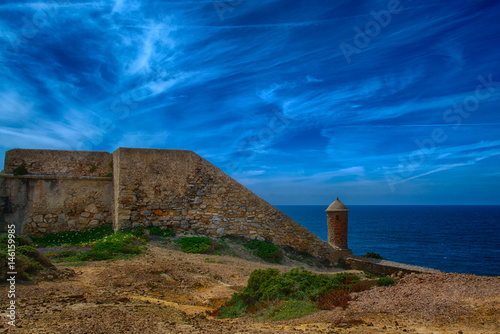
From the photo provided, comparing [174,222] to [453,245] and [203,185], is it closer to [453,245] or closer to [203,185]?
[203,185]

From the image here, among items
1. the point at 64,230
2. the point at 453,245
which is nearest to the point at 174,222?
the point at 64,230

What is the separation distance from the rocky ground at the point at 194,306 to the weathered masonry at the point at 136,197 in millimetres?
4917

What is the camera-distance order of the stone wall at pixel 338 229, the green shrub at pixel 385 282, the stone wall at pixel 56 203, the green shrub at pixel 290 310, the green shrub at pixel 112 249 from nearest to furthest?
the green shrub at pixel 290 310 < the green shrub at pixel 385 282 < the green shrub at pixel 112 249 < the stone wall at pixel 56 203 < the stone wall at pixel 338 229

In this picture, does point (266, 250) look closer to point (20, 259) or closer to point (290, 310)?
point (290, 310)

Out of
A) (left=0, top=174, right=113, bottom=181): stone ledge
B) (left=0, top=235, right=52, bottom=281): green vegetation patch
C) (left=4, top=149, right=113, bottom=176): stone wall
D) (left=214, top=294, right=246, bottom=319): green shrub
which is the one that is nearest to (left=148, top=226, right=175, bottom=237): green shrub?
(left=0, top=174, right=113, bottom=181): stone ledge

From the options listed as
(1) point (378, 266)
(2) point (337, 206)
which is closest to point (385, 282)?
(1) point (378, 266)

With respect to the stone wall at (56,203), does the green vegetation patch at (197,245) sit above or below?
below

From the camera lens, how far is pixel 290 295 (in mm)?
6160

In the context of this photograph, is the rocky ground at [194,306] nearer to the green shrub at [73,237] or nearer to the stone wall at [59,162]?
the green shrub at [73,237]

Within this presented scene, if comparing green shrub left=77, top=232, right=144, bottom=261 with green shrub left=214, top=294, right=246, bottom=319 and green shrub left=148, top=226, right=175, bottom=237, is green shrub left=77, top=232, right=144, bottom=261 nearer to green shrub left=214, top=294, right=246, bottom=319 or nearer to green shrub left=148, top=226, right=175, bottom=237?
green shrub left=148, top=226, right=175, bottom=237

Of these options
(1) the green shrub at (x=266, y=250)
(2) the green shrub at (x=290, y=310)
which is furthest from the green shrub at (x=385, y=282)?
(1) the green shrub at (x=266, y=250)

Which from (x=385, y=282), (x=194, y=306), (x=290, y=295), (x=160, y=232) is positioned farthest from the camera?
(x=160, y=232)

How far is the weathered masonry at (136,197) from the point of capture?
12.9 meters

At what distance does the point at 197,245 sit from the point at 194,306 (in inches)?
217
